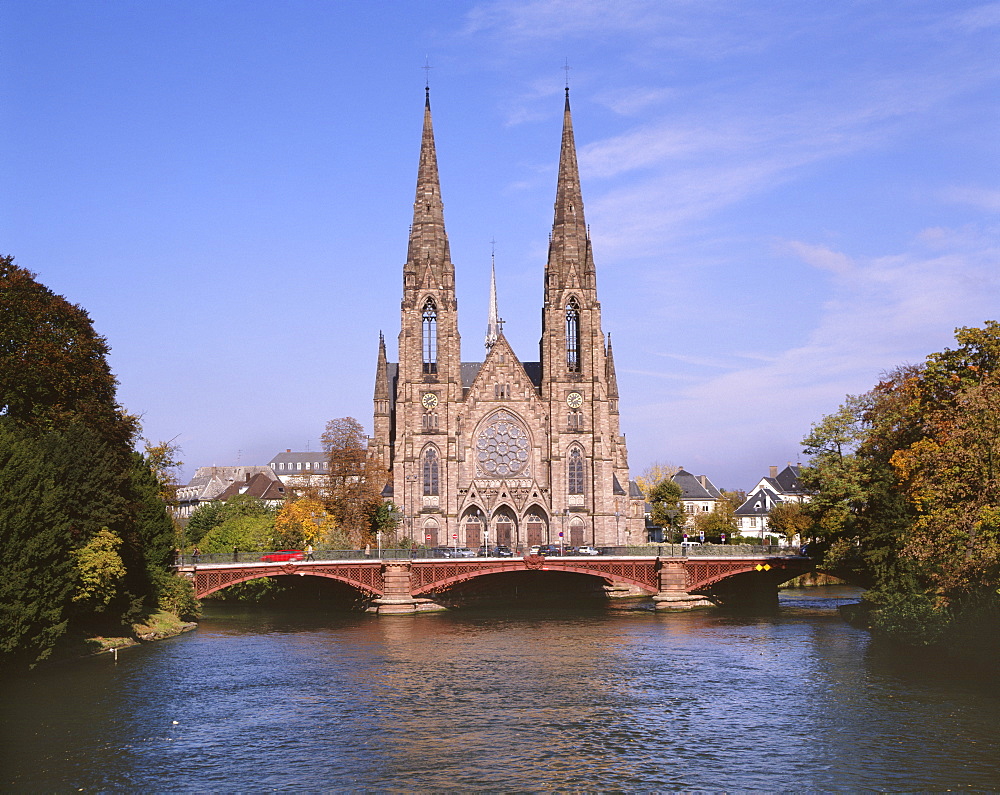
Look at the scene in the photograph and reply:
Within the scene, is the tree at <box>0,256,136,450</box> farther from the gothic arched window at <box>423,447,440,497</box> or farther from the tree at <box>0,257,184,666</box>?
the gothic arched window at <box>423,447,440,497</box>

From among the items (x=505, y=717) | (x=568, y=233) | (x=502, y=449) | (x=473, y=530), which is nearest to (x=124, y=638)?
(x=505, y=717)

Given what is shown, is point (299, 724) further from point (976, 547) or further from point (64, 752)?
point (976, 547)

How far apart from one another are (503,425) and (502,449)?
2.42 m

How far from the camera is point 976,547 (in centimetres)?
4378

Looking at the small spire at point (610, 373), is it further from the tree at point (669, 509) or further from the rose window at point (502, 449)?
the tree at point (669, 509)

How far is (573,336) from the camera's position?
112500mm

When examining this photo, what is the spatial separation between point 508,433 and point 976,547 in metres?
68.6

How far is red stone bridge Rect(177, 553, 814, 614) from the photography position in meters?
77.8

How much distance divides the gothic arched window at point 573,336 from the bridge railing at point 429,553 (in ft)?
89.0

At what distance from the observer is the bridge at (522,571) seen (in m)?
76.1

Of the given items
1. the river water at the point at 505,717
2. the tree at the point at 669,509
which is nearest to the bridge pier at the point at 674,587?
the river water at the point at 505,717

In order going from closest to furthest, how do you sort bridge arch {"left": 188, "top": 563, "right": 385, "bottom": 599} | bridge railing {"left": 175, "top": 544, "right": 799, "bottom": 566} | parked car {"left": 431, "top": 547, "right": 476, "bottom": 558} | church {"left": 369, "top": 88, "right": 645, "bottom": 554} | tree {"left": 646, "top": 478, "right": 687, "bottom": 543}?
bridge arch {"left": 188, "top": 563, "right": 385, "bottom": 599}
bridge railing {"left": 175, "top": 544, "right": 799, "bottom": 566}
parked car {"left": 431, "top": 547, "right": 476, "bottom": 558}
church {"left": 369, "top": 88, "right": 645, "bottom": 554}
tree {"left": 646, "top": 478, "right": 687, "bottom": 543}

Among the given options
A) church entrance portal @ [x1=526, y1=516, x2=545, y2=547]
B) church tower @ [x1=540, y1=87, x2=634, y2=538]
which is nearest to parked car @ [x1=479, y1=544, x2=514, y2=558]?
church entrance portal @ [x1=526, y1=516, x2=545, y2=547]

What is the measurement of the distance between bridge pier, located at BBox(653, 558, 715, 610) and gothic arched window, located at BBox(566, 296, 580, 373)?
112 feet
